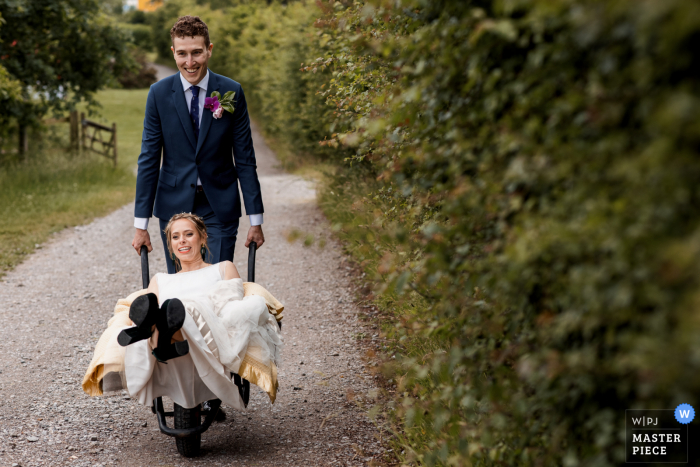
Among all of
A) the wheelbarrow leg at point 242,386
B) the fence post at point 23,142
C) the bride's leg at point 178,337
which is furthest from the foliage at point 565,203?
the fence post at point 23,142

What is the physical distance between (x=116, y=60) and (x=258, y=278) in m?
9.11

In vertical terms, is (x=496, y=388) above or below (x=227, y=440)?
above

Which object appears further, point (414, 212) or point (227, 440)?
point (227, 440)

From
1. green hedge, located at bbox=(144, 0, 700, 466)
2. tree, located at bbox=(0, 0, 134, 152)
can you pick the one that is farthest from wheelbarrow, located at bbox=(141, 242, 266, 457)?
tree, located at bbox=(0, 0, 134, 152)

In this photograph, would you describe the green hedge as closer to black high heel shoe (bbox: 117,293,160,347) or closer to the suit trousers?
black high heel shoe (bbox: 117,293,160,347)

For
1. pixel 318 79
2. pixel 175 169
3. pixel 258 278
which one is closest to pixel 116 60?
pixel 318 79

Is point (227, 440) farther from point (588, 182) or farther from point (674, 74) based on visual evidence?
point (674, 74)

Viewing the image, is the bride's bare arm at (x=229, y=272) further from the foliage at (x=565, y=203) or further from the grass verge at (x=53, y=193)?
the grass verge at (x=53, y=193)

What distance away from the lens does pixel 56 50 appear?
1346 cm

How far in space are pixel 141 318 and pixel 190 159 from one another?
1.49m

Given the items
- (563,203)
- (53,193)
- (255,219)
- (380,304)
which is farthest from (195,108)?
(53,193)

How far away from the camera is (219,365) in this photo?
3342 mm

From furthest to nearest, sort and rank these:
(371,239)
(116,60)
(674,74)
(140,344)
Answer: (116,60) → (140,344) → (371,239) → (674,74)

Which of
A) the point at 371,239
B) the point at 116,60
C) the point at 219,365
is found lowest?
the point at 219,365
